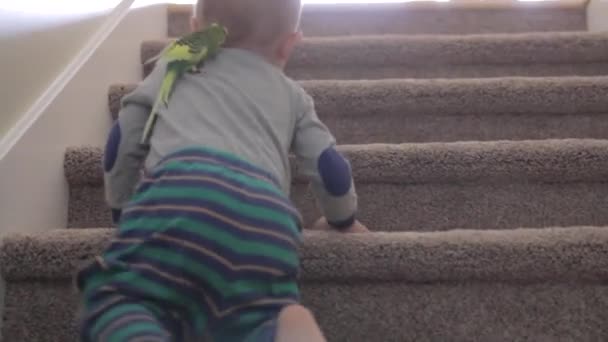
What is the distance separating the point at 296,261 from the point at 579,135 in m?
0.93

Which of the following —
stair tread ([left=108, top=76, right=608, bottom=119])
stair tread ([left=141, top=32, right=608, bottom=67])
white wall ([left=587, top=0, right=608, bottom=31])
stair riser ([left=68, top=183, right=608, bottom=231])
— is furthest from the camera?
white wall ([left=587, top=0, right=608, bottom=31])

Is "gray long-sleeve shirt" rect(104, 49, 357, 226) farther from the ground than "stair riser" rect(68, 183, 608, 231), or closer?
farther from the ground

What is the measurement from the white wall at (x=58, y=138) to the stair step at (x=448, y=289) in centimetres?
21

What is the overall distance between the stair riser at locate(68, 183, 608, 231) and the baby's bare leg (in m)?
0.52

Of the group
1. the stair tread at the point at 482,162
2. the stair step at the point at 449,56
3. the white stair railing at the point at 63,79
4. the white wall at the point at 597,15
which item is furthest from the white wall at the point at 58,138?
the white wall at the point at 597,15

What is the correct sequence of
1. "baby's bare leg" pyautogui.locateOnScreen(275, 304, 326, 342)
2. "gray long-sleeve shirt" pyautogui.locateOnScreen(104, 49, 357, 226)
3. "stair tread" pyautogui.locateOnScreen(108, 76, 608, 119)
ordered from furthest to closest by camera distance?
1. "stair tread" pyautogui.locateOnScreen(108, 76, 608, 119)
2. "gray long-sleeve shirt" pyautogui.locateOnScreen(104, 49, 357, 226)
3. "baby's bare leg" pyautogui.locateOnScreen(275, 304, 326, 342)

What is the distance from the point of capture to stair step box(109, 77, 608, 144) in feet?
5.24

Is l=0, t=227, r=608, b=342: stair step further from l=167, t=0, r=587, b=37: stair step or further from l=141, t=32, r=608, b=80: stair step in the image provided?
l=167, t=0, r=587, b=37: stair step

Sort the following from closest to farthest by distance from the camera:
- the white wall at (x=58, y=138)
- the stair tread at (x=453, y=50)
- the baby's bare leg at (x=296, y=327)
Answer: the baby's bare leg at (x=296, y=327), the white wall at (x=58, y=138), the stair tread at (x=453, y=50)

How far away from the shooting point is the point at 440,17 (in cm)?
225

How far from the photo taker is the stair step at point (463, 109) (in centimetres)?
160

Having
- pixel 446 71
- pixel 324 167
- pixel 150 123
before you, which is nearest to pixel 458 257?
pixel 324 167

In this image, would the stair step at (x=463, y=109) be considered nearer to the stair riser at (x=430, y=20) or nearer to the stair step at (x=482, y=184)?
the stair step at (x=482, y=184)

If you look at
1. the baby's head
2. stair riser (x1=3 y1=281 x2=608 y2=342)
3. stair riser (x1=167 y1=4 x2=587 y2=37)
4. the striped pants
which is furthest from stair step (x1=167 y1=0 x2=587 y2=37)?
the striped pants
